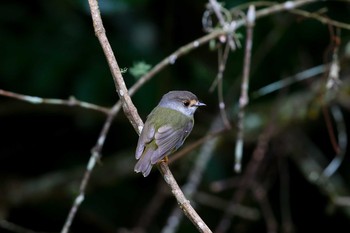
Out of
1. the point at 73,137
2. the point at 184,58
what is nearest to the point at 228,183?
the point at 184,58

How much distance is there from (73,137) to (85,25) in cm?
89

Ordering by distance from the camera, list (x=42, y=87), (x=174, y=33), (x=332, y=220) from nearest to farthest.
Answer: (x=42, y=87), (x=174, y=33), (x=332, y=220)

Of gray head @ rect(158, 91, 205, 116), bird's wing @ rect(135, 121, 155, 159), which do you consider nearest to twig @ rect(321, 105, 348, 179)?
gray head @ rect(158, 91, 205, 116)

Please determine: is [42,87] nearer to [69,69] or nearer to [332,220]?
[69,69]

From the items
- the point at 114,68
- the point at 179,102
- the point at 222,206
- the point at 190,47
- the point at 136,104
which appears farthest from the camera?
the point at 222,206

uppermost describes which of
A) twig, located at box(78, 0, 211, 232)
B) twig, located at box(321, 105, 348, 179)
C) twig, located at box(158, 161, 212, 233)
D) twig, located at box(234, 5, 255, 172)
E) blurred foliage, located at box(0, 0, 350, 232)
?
blurred foliage, located at box(0, 0, 350, 232)

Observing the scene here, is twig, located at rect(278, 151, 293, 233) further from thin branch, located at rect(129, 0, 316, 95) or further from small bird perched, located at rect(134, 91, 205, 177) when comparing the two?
small bird perched, located at rect(134, 91, 205, 177)

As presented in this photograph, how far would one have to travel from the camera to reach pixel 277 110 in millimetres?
5094

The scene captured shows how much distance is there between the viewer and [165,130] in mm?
3318

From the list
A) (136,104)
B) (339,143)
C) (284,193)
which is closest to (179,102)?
(136,104)

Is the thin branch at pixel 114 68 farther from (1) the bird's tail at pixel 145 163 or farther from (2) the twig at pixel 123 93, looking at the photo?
(1) the bird's tail at pixel 145 163

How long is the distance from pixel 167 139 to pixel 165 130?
0.07m

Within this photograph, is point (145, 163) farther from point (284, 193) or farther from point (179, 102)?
point (284, 193)

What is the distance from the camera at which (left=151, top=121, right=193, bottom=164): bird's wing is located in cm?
311
